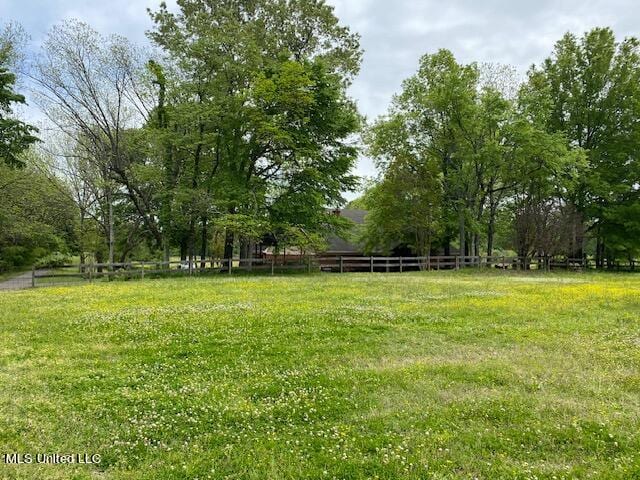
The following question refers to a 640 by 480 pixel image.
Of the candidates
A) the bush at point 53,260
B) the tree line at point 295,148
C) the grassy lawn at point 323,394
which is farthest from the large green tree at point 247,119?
the grassy lawn at point 323,394

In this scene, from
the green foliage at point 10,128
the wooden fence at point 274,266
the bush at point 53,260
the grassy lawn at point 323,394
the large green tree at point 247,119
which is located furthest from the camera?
the bush at point 53,260

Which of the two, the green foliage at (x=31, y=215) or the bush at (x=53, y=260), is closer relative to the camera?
the green foliage at (x=31, y=215)

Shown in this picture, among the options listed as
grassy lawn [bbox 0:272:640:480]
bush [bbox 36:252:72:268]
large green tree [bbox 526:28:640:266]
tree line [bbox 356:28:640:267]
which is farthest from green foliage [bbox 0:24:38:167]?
large green tree [bbox 526:28:640:266]

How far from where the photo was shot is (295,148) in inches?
1015

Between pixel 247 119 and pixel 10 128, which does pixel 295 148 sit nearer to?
pixel 247 119

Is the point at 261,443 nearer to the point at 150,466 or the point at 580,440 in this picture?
the point at 150,466

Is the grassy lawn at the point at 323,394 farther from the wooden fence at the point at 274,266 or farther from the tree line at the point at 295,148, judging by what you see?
the tree line at the point at 295,148

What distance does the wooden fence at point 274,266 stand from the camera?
21.5 meters

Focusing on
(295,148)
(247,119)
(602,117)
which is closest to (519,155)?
(602,117)

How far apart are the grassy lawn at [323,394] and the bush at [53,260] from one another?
85.4 ft

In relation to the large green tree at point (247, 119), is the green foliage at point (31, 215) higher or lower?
lower

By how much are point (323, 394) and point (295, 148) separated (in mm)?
21960

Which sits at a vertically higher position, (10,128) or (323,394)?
(10,128)

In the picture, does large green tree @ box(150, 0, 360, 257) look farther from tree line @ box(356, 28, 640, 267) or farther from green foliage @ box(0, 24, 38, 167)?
green foliage @ box(0, 24, 38, 167)
